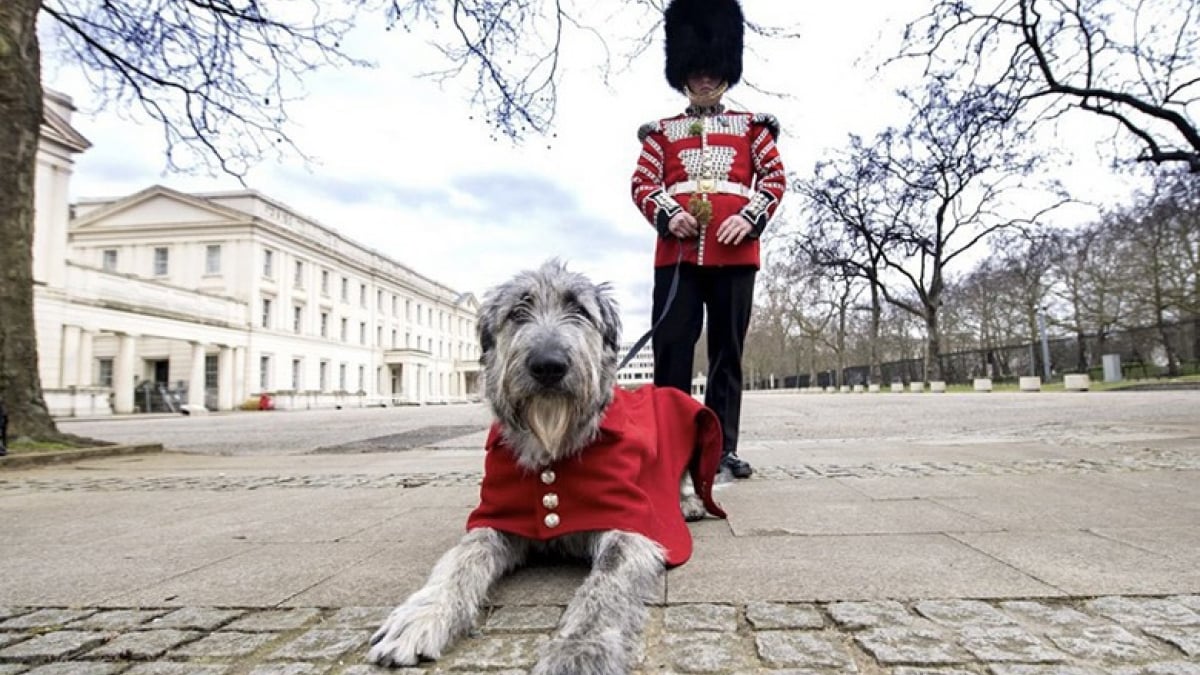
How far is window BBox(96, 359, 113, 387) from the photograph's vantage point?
157ft

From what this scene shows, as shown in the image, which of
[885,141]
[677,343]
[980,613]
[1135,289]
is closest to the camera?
[980,613]

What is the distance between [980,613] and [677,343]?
275 centimetres

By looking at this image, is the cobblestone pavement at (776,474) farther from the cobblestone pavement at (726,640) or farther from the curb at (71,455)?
the cobblestone pavement at (726,640)

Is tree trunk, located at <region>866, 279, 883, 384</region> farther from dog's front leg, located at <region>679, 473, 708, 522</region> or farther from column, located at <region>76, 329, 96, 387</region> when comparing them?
column, located at <region>76, 329, 96, 387</region>

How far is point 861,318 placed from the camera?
6019cm

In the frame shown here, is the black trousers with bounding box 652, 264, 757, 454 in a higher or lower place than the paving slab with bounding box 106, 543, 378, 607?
higher

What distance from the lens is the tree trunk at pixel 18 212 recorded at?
305 inches

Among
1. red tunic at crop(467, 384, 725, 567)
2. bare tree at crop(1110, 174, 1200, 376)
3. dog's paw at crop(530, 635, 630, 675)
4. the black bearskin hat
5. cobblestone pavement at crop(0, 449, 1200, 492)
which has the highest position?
bare tree at crop(1110, 174, 1200, 376)

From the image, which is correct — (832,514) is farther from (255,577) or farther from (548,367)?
(255,577)

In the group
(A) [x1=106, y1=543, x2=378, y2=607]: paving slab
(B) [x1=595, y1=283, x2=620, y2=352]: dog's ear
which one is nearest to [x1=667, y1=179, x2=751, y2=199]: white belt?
(B) [x1=595, y1=283, x2=620, y2=352]: dog's ear

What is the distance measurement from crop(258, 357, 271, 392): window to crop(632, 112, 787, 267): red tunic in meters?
55.0

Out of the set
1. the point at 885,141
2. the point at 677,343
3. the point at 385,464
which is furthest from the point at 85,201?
the point at 677,343

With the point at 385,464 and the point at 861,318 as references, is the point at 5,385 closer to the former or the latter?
the point at 385,464

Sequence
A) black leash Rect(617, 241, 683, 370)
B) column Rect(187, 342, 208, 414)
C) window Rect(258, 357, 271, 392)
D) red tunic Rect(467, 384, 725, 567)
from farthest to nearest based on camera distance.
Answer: window Rect(258, 357, 271, 392) → column Rect(187, 342, 208, 414) → black leash Rect(617, 241, 683, 370) → red tunic Rect(467, 384, 725, 567)
